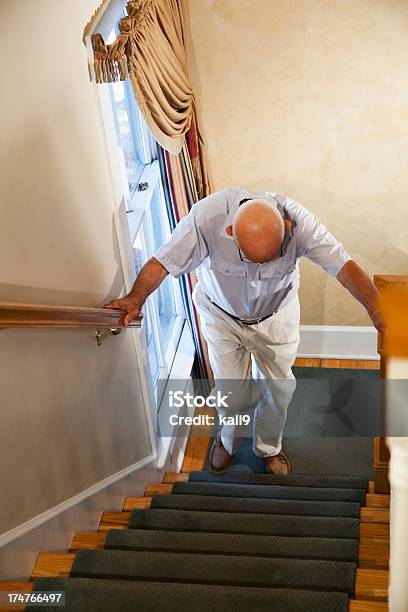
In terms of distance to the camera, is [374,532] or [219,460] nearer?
[374,532]

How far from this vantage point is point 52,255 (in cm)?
254

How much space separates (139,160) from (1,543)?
7.82ft

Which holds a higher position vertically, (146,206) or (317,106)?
(317,106)

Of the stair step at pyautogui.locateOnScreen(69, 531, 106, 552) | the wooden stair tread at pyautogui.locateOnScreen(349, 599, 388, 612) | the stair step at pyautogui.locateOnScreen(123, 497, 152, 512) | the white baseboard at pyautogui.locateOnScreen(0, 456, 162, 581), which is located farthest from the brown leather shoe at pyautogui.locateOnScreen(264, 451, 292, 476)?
the wooden stair tread at pyautogui.locateOnScreen(349, 599, 388, 612)

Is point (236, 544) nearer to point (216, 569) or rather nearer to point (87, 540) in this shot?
point (216, 569)

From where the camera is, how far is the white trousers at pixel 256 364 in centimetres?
355

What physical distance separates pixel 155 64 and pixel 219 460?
1.96 meters

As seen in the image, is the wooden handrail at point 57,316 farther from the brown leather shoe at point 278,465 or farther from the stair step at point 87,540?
the brown leather shoe at point 278,465

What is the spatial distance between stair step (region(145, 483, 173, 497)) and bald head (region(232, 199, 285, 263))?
4.28 feet

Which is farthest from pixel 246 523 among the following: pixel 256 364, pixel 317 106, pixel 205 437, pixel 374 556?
pixel 317 106

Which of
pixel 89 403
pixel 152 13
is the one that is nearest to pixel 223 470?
pixel 89 403

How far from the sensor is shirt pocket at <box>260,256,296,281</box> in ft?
10.6

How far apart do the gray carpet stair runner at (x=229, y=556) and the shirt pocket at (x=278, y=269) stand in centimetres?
90

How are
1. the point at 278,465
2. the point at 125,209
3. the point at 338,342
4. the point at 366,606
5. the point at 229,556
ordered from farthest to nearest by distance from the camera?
the point at 338,342
the point at 278,465
the point at 125,209
the point at 229,556
the point at 366,606
